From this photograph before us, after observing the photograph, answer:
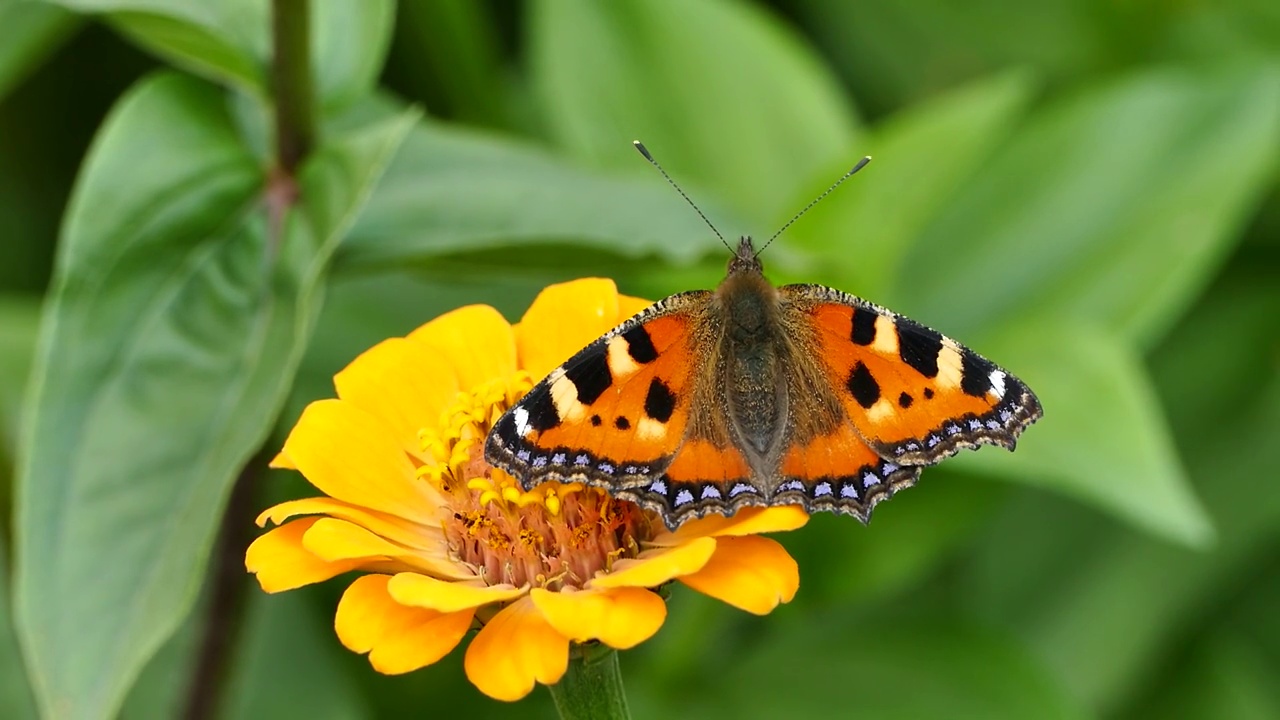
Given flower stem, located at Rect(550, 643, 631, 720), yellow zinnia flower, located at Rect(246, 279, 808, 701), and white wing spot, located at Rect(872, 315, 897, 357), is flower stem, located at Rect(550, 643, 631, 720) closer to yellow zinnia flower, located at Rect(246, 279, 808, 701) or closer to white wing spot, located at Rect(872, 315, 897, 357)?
yellow zinnia flower, located at Rect(246, 279, 808, 701)

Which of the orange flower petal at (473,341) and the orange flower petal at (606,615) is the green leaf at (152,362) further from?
the orange flower petal at (606,615)

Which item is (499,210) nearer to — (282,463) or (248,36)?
(248,36)

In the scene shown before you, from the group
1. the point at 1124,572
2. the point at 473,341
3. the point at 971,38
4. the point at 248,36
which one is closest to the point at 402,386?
the point at 473,341

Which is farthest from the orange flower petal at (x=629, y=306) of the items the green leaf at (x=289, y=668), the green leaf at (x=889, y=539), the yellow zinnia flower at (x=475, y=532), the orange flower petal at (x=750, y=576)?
the green leaf at (x=289, y=668)

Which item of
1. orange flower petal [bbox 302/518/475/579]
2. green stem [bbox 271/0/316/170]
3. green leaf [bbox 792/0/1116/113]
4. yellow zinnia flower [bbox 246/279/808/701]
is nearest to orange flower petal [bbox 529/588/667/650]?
yellow zinnia flower [bbox 246/279/808/701]

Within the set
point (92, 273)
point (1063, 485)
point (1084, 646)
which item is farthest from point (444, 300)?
point (1084, 646)
